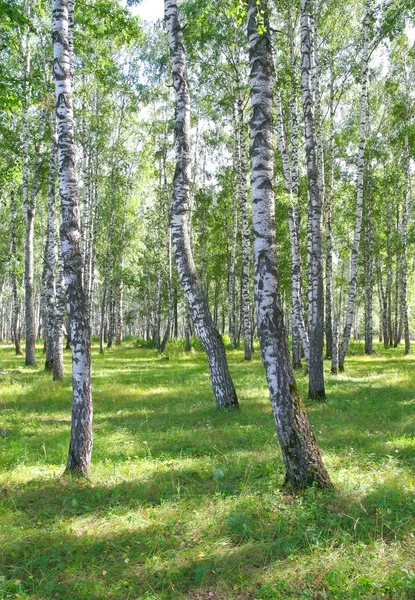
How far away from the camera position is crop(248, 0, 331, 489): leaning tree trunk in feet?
17.7

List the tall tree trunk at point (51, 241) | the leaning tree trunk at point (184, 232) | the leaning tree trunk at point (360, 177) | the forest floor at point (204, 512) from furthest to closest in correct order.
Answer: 1. the tall tree trunk at point (51, 241)
2. the leaning tree trunk at point (360, 177)
3. the leaning tree trunk at point (184, 232)
4. the forest floor at point (204, 512)

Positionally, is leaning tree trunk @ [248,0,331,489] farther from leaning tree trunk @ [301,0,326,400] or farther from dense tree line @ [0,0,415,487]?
leaning tree trunk @ [301,0,326,400]

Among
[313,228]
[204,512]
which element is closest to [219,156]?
[313,228]

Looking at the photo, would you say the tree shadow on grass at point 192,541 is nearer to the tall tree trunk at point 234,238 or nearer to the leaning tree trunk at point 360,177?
the leaning tree trunk at point 360,177

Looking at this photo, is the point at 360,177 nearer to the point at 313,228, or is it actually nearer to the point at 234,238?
the point at 313,228

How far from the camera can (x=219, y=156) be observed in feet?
98.1

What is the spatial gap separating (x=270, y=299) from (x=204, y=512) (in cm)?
260

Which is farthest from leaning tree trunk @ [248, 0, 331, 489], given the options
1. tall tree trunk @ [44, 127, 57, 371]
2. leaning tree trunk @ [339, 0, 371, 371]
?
tall tree trunk @ [44, 127, 57, 371]

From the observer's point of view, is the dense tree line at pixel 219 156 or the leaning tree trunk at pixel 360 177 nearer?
the dense tree line at pixel 219 156

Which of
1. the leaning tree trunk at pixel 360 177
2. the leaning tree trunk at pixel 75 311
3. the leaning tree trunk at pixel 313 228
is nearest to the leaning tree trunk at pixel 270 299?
the leaning tree trunk at pixel 75 311

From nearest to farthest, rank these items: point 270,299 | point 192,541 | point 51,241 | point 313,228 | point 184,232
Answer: point 192,541 < point 270,299 < point 184,232 < point 313,228 < point 51,241

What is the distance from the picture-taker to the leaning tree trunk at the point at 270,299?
17.7 feet

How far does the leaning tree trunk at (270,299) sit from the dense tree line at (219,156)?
0.02m

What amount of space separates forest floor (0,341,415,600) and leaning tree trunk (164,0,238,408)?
0.86 meters
